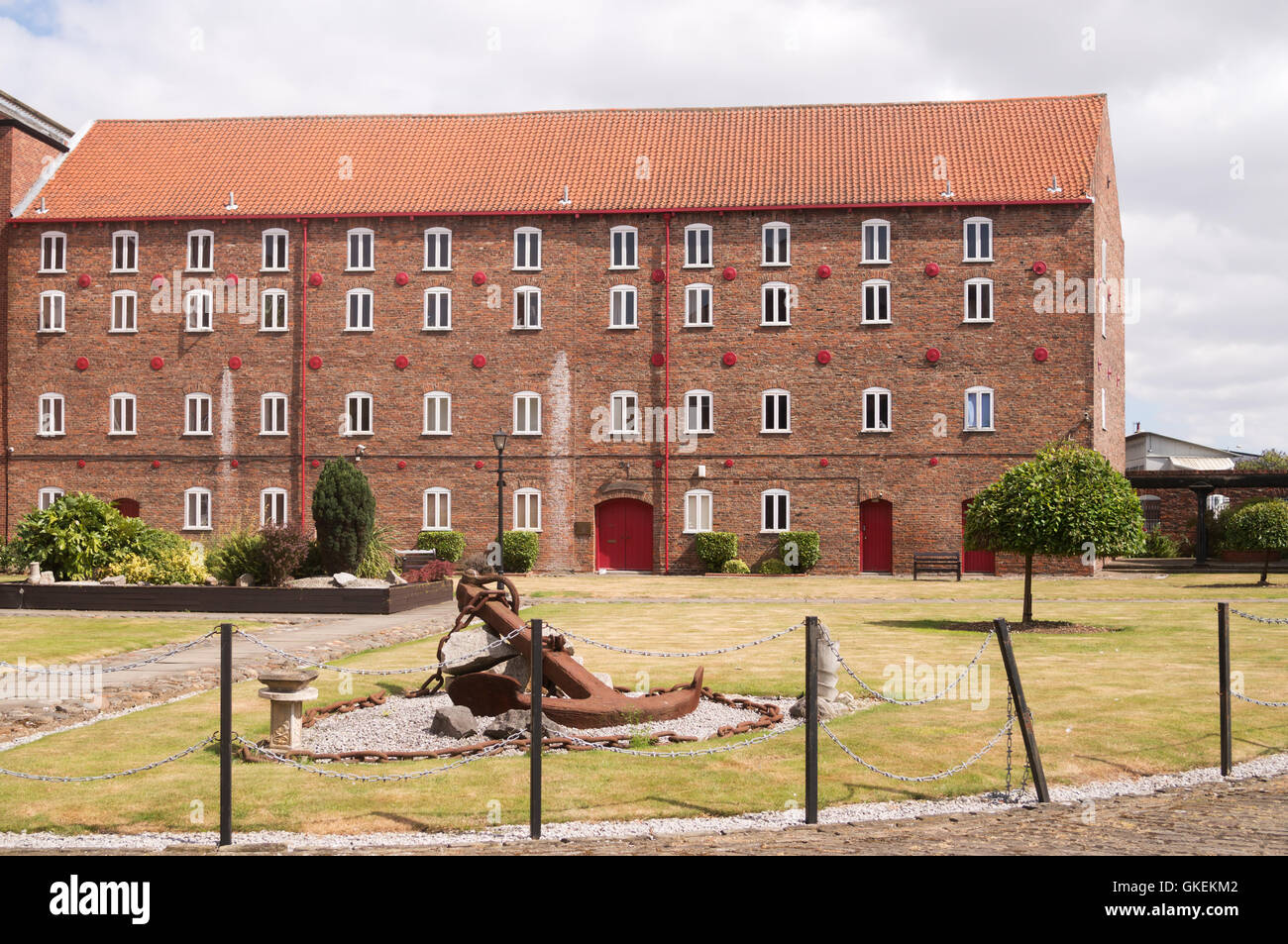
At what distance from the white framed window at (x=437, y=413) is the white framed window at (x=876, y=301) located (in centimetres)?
1446

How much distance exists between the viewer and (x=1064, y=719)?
37.6ft

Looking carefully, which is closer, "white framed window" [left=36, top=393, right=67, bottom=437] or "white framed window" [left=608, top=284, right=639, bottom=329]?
"white framed window" [left=608, top=284, right=639, bottom=329]

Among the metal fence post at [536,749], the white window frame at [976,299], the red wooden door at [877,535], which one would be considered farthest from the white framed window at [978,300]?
the metal fence post at [536,749]

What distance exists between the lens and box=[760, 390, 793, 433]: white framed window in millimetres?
40031

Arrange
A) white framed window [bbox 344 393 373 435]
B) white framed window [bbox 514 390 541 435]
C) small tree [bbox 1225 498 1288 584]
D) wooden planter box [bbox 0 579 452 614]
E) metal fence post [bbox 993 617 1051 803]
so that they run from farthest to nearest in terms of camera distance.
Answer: white framed window [bbox 344 393 373 435], white framed window [bbox 514 390 541 435], small tree [bbox 1225 498 1288 584], wooden planter box [bbox 0 579 452 614], metal fence post [bbox 993 617 1051 803]

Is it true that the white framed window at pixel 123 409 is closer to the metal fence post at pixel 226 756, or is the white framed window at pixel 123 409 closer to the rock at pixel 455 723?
the rock at pixel 455 723

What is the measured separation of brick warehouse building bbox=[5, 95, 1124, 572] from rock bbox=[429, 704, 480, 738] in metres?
29.5

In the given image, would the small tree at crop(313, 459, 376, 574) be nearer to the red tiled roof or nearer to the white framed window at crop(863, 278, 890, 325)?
the red tiled roof

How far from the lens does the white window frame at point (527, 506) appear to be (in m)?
40.5

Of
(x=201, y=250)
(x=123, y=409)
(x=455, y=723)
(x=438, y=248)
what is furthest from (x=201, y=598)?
(x=201, y=250)

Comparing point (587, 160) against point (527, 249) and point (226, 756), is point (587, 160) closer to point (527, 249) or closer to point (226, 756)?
point (527, 249)

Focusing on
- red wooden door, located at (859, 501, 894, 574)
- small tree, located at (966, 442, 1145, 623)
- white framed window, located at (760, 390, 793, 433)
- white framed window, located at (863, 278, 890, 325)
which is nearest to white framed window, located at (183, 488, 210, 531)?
white framed window, located at (760, 390, 793, 433)
